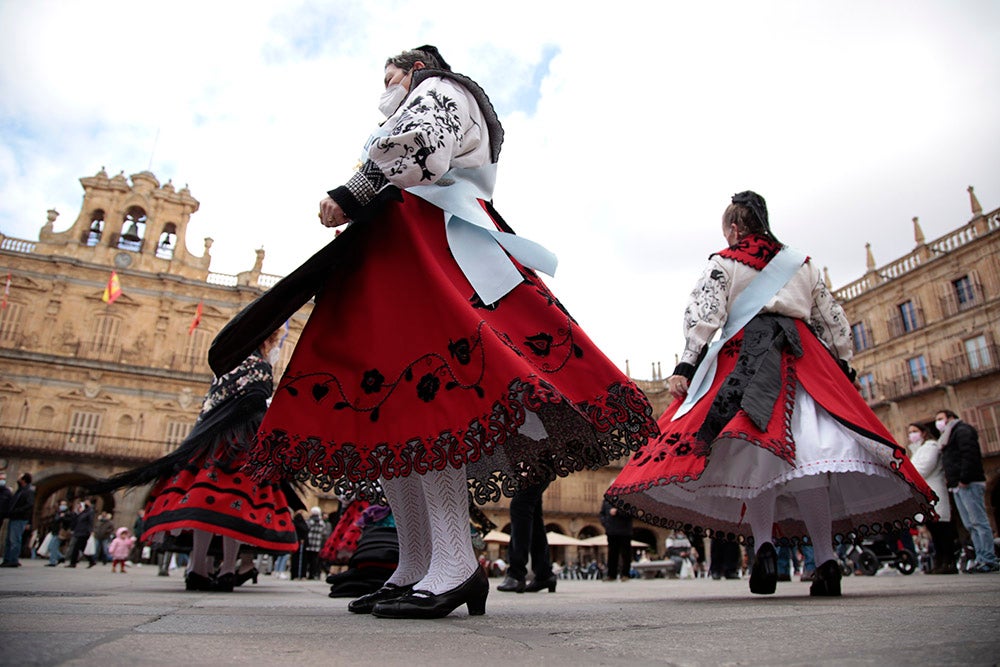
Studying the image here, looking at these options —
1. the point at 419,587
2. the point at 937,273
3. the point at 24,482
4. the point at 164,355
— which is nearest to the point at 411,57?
the point at 419,587

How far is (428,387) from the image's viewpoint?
6.19 feet

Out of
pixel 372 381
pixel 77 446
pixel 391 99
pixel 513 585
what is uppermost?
pixel 77 446

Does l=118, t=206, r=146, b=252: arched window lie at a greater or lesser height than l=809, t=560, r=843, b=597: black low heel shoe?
greater

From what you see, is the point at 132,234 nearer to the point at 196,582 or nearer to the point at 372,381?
the point at 196,582

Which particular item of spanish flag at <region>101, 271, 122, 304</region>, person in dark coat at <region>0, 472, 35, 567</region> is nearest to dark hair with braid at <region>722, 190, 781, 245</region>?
person in dark coat at <region>0, 472, 35, 567</region>

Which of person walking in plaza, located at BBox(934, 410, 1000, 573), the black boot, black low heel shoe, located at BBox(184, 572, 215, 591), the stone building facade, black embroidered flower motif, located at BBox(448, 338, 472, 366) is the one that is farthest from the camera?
the stone building facade

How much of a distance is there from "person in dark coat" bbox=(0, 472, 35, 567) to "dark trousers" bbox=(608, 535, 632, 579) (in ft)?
29.1

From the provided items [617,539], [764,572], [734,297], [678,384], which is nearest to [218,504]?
[678,384]

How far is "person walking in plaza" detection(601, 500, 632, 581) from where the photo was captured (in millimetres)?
8945

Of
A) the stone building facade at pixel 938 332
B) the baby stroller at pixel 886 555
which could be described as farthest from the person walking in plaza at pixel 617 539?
the stone building facade at pixel 938 332

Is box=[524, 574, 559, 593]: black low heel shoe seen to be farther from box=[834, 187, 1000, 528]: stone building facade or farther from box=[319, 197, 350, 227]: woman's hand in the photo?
box=[834, 187, 1000, 528]: stone building facade

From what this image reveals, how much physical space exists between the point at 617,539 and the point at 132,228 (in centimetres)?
2902

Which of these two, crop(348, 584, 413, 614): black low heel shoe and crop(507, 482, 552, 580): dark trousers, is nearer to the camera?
crop(348, 584, 413, 614): black low heel shoe

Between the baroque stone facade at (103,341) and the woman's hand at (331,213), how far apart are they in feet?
87.3
